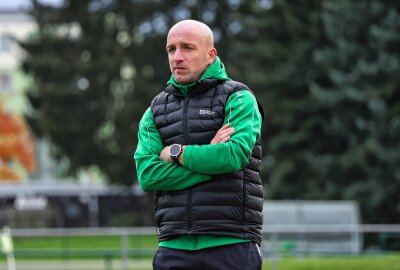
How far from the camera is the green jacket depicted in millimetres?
4996

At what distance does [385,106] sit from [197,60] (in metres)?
25.8

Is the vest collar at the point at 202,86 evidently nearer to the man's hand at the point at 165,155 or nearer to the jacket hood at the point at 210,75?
the jacket hood at the point at 210,75

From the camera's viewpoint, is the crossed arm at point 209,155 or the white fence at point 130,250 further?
the white fence at point 130,250

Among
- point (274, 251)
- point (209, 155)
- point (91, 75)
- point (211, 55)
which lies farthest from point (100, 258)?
point (91, 75)

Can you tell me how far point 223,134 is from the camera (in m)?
5.07

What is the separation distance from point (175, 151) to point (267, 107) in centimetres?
3131

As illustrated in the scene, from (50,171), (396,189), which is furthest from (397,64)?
(50,171)

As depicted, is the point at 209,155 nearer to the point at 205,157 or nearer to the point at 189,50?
the point at 205,157

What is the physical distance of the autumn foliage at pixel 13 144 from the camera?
236 feet

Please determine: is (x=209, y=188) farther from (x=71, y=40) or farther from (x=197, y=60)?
(x=71, y=40)

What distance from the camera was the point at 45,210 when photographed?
185 ft

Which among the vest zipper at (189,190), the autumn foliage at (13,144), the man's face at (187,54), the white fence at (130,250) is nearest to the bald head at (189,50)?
the man's face at (187,54)

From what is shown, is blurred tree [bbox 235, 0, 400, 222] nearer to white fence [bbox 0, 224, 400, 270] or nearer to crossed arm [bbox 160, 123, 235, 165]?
white fence [bbox 0, 224, 400, 270]

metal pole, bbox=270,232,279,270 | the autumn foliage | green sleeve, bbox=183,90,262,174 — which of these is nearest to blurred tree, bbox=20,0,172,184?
the autumn foliage
